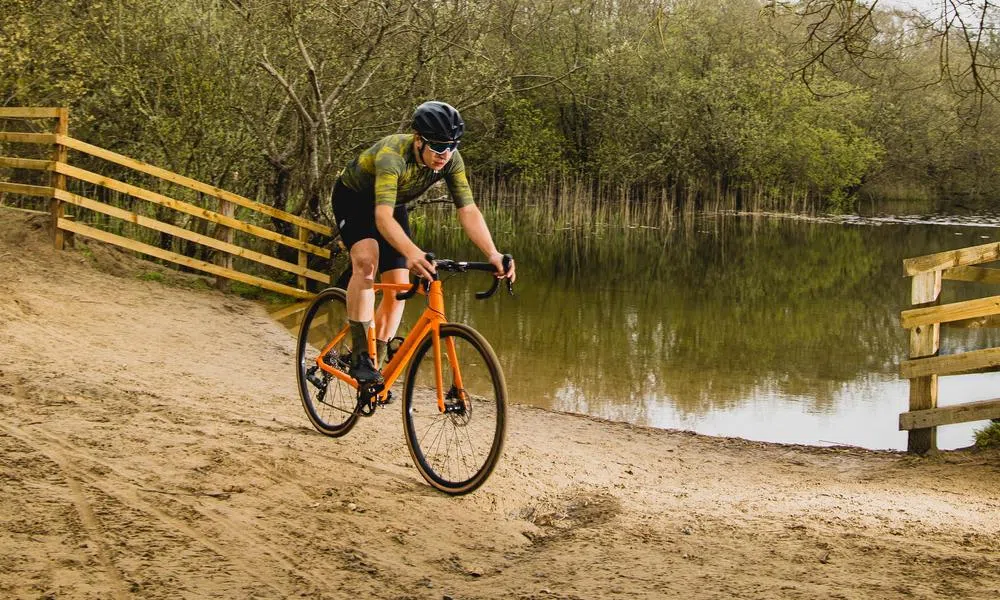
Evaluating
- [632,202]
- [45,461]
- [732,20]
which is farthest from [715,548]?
[732,20]

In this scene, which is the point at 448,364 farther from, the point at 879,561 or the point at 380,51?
the point at 380,51

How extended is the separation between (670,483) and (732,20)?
39709 millimetres

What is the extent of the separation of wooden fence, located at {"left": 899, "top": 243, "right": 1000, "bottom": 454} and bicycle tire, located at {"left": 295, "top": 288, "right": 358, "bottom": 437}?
16.1 feet

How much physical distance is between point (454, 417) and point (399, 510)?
636 mm

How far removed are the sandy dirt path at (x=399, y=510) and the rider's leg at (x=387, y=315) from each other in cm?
75

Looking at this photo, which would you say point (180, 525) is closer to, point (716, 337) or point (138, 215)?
point (138, 215)

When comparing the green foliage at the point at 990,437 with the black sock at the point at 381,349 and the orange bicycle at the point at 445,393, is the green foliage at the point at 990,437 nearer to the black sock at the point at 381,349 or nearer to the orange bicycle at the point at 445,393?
the orange bicycle at the point at 445,393

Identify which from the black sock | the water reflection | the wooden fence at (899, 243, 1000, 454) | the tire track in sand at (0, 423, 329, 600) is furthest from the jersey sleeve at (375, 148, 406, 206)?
the water reflection

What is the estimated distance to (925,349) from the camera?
815 cm

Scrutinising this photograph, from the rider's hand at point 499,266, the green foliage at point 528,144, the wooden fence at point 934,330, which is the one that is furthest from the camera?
the green foliage at point 528,144

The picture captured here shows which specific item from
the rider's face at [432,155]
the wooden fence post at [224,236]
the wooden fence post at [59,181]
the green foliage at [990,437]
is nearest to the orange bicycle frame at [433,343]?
the rider's face at [432,155]

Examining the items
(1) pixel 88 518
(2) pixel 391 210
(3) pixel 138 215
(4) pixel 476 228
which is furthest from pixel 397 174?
(3) pixel 138 215

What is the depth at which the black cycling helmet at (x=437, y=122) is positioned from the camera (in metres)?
5.01

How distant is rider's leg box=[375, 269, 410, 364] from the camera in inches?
227
